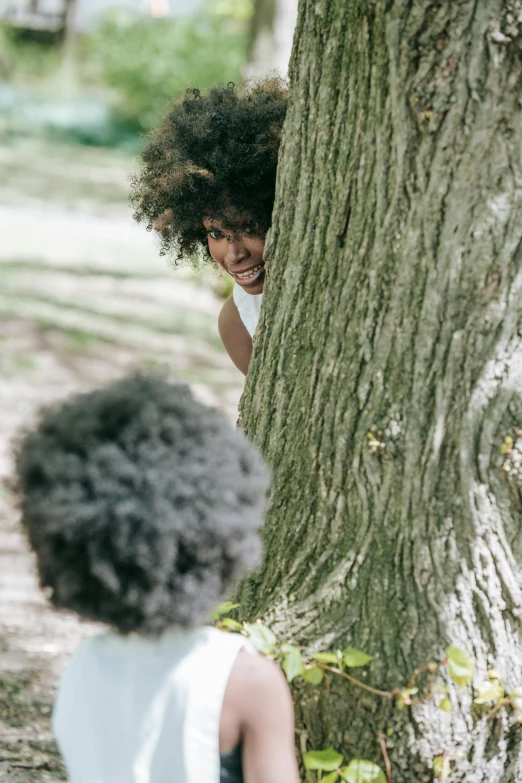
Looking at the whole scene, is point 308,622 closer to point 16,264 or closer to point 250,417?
point 250,417

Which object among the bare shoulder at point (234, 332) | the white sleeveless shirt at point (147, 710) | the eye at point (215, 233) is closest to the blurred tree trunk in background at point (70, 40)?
the bare shoulder at point (234, 332)

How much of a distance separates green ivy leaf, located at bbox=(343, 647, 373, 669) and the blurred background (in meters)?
0.75

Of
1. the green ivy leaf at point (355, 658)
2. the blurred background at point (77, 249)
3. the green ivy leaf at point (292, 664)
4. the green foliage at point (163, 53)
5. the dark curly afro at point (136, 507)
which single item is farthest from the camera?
the green foliage at point (163, 53)

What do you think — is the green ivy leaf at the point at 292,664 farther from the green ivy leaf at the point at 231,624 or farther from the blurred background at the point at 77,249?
the blurred background at the point at 77,249

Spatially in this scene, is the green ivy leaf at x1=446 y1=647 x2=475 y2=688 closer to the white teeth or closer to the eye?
the white teeth

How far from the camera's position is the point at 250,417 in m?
2.73

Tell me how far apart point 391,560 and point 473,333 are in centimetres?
57

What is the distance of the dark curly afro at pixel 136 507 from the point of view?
1751 millimetres

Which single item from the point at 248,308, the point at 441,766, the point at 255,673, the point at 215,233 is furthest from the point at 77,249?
the point at 255,673

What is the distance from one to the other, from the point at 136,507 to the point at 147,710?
1.30ft

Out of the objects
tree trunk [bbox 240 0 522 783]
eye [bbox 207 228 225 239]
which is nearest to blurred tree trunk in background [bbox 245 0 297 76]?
eye [bbox 207 228 225 239]

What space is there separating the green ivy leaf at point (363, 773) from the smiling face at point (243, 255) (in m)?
1.44

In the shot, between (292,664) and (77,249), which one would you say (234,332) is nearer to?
(292,664)

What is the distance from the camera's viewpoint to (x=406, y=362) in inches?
91.4
